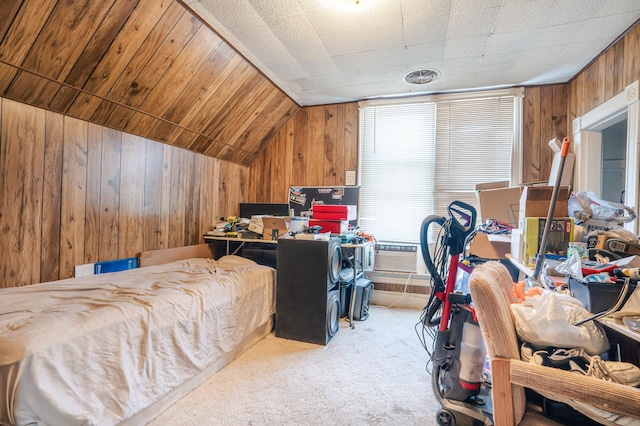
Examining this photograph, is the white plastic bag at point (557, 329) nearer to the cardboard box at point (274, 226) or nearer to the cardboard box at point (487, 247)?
the cardboard box at point (487, 247)

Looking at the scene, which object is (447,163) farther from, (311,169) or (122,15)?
(122,15)

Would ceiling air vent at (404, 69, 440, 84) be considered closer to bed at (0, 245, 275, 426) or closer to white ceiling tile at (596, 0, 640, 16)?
white ceiling tile at (596, 0, 640, 16)

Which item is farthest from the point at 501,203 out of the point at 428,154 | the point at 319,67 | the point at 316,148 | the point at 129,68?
the point at 129,68

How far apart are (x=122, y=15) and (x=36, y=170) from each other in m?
1.21

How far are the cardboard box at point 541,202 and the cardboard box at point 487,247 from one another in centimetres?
42

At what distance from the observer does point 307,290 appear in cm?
260

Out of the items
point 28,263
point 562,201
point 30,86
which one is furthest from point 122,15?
point 562,201

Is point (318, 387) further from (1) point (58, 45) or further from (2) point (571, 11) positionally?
(2) point (571, 11)

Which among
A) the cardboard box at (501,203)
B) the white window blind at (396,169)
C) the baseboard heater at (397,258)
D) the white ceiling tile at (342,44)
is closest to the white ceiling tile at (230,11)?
the white ceiling tile at (342,44)

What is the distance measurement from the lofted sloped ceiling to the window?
164cm

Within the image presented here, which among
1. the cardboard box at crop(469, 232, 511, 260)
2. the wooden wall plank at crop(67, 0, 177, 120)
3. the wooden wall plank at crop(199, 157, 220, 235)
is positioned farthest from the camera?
the wooden wall plank at crop(199, 157, 220, 235)

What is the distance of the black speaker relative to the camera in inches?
100

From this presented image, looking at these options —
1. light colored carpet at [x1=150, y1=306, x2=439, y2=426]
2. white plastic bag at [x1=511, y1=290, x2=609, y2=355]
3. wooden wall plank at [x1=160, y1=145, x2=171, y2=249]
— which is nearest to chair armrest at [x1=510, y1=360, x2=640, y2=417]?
white plastic bag at [x1=511, y1=290, x2=609, y2=355]

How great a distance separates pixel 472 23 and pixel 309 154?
2299mm
